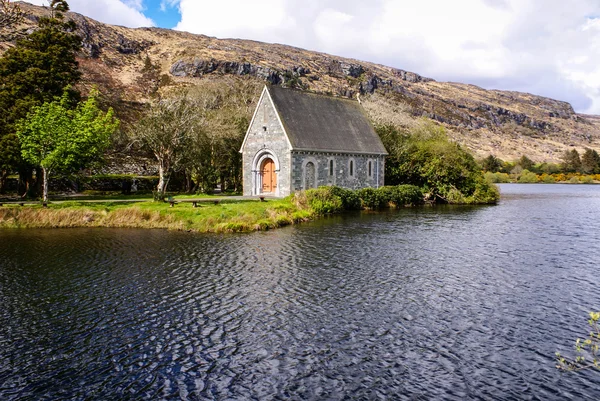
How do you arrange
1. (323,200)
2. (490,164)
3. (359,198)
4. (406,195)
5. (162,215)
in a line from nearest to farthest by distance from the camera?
(162,215)
(323,200)
(359,198)
(406,195)
(490,164)

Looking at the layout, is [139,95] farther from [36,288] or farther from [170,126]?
[36,288]

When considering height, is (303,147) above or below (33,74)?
below

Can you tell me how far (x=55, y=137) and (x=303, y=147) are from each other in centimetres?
2022

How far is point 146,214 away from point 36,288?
48.0ft

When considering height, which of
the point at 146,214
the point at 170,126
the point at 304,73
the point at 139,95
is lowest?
the point at 146,214

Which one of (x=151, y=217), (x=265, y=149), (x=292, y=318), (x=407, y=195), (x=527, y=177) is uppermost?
(x=265, y=149)

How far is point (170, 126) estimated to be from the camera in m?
35.4

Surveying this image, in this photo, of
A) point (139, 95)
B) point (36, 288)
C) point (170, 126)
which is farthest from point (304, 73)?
point (36, 288)

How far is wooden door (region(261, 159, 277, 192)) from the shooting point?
41.4 metres

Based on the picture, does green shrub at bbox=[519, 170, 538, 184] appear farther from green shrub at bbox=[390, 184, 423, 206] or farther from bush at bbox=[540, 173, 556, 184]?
green shrub at bbox=[390, 184, 423, 206]

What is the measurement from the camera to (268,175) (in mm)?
41875

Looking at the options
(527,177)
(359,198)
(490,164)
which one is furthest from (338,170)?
(527,177)

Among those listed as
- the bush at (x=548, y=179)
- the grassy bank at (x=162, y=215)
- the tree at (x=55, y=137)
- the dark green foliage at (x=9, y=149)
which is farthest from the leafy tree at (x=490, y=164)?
the dark green foliage at (x=9, y=149)

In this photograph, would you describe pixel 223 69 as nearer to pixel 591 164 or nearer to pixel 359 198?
pixel 359 198
